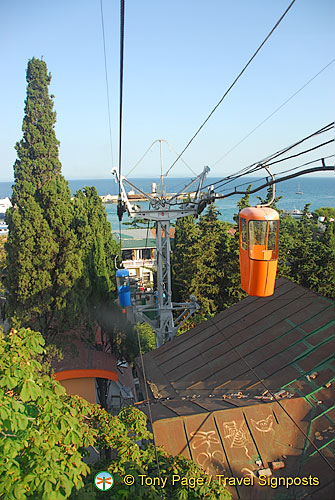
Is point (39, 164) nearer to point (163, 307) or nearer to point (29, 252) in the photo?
point (29, 252)

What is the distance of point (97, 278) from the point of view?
47.7 feet

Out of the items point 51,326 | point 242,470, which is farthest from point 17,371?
point 51,326

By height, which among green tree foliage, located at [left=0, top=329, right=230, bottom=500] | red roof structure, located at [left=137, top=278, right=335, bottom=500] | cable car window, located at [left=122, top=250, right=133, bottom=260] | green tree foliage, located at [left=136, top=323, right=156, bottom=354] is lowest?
cable car window, located at [left=122, top=250, right=133, bottom=260]

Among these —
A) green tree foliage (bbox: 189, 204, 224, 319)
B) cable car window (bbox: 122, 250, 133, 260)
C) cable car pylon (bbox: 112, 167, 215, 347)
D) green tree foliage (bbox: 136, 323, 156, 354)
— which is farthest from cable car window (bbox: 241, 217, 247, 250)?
cable car window (bbox: 122, 250, 133, 260)

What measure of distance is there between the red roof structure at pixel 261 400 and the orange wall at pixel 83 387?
14.0 feet

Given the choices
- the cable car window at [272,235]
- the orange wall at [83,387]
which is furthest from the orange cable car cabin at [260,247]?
the orange wall at [83,387]

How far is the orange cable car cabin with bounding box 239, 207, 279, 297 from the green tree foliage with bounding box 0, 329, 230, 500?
2.82m

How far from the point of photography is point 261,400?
662 centimetres

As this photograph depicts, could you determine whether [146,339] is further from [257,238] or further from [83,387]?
[257,238]

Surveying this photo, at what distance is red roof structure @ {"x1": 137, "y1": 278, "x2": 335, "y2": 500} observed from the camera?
549 centimetres

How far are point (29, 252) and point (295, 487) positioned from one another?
9864 millimetres

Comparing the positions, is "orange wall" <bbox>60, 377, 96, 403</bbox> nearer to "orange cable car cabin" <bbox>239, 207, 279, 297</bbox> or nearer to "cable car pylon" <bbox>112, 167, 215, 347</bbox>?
"cable car pylon" <bbox>112, 167, 215, 347</bbox>

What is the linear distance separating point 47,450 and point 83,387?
1123 centimetres

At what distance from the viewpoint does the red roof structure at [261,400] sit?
216 inches
